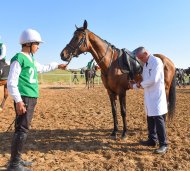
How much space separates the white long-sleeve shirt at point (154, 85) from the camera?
4660 mm

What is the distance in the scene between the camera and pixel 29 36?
3787 millimetres

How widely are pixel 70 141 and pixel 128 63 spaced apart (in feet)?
6.59

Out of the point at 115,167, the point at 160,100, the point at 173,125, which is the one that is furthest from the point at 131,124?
the point at 115,167

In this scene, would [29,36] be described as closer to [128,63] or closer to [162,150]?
[128,63]

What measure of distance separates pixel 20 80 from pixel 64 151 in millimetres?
1729

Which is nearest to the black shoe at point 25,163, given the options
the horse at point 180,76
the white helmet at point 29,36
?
the white helmet at point 29,36

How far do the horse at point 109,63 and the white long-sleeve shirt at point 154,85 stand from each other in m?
0.98

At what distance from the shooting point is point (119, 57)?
5.93m

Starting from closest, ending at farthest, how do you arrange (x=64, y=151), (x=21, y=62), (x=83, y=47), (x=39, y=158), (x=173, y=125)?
1. (x=21, y=62)
2. (x=39, y=158)
3. (x=64, y=151)
4. (x=83, y=47)
5. (x=173, y=125)

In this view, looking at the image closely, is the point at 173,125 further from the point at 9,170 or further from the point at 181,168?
the point at 9,170

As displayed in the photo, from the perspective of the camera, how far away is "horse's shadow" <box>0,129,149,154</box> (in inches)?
199

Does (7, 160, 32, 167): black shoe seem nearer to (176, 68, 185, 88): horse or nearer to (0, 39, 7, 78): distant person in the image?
(0, 39, 7, 78): distant person

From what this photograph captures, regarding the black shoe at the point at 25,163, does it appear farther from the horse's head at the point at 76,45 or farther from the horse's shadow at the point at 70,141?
the horse's head at the point at 76,45

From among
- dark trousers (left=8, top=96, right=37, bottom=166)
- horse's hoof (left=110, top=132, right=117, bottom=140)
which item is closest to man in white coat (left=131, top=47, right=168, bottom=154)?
horse's hoof (left=110, top=132, right=117, bottom=140)
